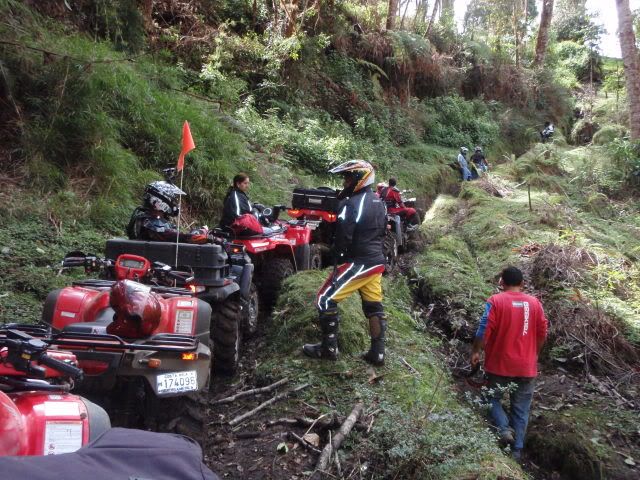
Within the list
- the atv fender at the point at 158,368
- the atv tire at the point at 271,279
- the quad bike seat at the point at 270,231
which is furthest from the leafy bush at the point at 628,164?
the atv fender at the point at 158,368

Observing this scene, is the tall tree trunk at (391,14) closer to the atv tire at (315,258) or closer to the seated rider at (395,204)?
the seated rider at (395,204)

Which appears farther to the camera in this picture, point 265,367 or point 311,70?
point 311,70

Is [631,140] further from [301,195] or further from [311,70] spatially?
[301,195]

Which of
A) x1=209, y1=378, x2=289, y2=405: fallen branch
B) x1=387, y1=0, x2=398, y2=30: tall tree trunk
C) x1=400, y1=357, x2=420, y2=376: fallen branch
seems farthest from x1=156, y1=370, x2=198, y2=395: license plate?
x1=387, y1=0, x2=398, y2=30: tall tree trunk

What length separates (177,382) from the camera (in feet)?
11.1

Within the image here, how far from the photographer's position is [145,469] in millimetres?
1626

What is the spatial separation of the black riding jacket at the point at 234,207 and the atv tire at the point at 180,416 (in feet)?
11.7

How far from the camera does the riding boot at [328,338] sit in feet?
17.1

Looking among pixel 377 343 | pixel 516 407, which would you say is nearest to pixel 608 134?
pixel 516 407

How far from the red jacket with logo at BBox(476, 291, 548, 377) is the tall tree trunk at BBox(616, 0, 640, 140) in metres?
13.4

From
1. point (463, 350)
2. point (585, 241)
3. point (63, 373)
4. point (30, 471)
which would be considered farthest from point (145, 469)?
point (585, 241)

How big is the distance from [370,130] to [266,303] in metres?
13.3

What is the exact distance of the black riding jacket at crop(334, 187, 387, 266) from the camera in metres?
5.36

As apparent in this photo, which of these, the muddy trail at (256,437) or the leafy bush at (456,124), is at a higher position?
the leafy bush at (456,124)
